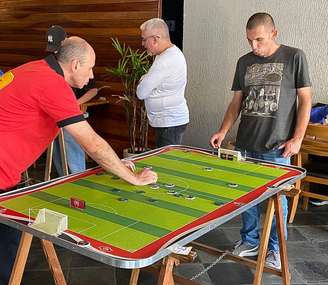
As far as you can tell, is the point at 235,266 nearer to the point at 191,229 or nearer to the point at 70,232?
the point at 191,229

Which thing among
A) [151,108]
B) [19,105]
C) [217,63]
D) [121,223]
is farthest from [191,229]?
[217,63]

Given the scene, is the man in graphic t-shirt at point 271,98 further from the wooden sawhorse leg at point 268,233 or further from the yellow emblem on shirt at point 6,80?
the yellow emblem on shirt at point 6,80

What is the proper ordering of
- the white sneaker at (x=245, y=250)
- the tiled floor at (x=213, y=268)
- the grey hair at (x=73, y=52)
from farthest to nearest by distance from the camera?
the white sneaker at (x=245, y=250), the tiled floor at (x=213, y=268), the grey hair at (x=73, y=52)

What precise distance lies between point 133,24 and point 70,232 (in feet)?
12.5

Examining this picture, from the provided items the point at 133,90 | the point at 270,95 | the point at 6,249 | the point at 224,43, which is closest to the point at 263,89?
the point at 270,95

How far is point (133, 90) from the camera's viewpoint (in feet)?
14.9

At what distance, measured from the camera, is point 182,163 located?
8.05ft

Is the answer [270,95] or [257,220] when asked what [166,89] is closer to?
[270,95]

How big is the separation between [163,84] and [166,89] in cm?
6

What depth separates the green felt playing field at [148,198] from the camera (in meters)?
1.57

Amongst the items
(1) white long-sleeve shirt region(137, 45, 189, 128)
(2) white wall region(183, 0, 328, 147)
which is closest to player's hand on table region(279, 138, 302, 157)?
(1) white long-sleeve shirt region(137, 45, 189, 128)

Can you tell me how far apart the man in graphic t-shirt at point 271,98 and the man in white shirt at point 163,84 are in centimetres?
51

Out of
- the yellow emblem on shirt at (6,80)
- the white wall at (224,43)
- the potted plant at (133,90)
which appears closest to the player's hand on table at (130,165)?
the yellow emblem on shirt at (6,80)

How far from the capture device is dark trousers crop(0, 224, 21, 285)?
6.96 feet
